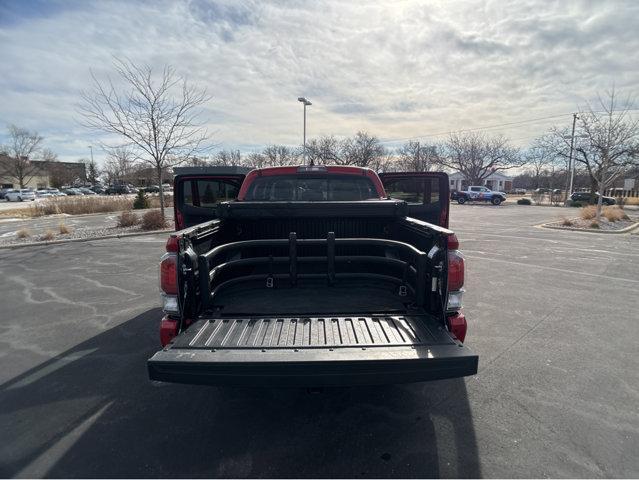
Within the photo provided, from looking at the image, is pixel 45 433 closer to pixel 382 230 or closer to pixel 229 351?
pixel 229 351

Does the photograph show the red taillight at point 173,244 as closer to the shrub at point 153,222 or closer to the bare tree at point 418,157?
the shrub at point 153,222

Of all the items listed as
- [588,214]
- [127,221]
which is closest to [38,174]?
[127,221]

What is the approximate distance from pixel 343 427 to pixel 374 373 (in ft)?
2.58

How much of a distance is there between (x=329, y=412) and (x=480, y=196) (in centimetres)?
4058

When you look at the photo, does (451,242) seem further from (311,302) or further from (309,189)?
(309,189)

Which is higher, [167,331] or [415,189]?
[415,189]

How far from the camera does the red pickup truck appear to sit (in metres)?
2.21

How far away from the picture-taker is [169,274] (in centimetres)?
262

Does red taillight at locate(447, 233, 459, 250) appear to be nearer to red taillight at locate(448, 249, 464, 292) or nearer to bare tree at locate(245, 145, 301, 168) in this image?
red taillight at locate(448, 249, 464, 292)

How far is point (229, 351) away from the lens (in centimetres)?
231

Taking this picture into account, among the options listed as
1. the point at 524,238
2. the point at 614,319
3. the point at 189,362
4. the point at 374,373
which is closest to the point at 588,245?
the point at 524,238

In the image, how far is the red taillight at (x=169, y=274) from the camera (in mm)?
2611

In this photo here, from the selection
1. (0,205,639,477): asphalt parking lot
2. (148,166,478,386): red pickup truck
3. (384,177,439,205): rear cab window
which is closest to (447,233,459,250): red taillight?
(148,166,478,386): red pickup truck

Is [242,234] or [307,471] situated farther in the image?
[242,234]
